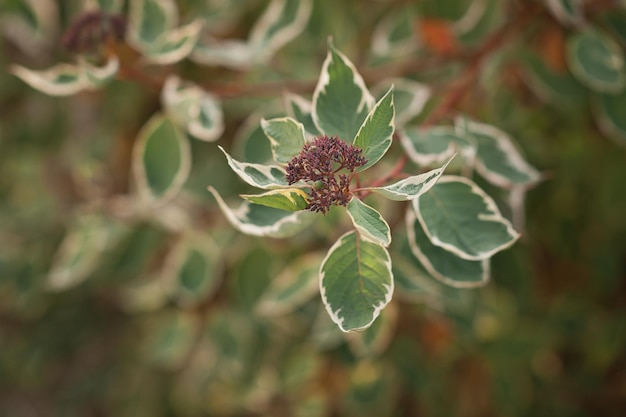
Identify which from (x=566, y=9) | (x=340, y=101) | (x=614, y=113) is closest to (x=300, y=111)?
(x=340, y=101)

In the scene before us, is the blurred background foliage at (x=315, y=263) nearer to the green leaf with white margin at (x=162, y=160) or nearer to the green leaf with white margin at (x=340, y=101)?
the green leaf with white margin at (x=162, y=160)

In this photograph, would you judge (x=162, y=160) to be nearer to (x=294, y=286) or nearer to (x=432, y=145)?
(x=294, y=286)

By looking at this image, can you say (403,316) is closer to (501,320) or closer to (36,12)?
(501,320)

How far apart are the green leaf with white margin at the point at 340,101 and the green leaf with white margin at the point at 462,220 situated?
0.10 m

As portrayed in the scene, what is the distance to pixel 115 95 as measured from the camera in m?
1.42

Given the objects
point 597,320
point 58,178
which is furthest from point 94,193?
point 597,320

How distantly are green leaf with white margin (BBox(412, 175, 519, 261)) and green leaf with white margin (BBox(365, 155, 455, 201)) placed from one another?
127 mm

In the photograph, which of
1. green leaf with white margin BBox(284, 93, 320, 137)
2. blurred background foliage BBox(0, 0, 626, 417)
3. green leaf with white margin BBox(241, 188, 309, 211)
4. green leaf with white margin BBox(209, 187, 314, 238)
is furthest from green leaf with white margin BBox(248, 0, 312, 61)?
green leaf with white margin BBox(241, 188, 309, 211)

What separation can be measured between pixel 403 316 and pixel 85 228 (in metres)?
0.63

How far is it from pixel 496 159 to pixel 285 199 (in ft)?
1.21

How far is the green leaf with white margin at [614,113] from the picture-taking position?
0.95 m

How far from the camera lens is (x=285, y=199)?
51cm

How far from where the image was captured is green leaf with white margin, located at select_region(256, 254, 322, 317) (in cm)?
88

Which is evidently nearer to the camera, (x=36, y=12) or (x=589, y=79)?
(x=589, y=79)
